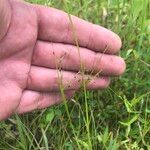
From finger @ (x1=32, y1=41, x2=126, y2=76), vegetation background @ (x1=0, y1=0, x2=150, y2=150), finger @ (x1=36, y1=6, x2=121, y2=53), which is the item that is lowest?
vegetation background @ (x1=0, y1=0, x2=150, y2=150)

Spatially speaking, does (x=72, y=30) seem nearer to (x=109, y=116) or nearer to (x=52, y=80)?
(x=52, y=80)

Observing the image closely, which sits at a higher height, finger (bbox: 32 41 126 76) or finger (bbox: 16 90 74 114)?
finger (bbox: 32 41 126 76)

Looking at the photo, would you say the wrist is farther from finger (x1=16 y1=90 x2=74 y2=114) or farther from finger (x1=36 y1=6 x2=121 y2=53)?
finger (x1=16 y1=90 x2=74 y2=114)

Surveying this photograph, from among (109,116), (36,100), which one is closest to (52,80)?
(36,100)

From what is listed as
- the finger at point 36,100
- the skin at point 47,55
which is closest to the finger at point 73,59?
the skin at point 47,55

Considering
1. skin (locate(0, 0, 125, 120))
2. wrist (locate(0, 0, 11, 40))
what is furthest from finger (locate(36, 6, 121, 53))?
wrist (locate(0, 0, 11, 40))

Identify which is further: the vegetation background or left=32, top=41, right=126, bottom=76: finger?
left=32, top=41, right=126, bottom=76: finger

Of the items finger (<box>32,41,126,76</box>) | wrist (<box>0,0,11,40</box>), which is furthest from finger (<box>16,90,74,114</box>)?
wrist (<box>0,0,11,40</box>)
